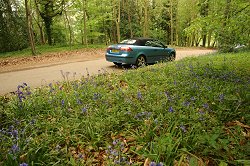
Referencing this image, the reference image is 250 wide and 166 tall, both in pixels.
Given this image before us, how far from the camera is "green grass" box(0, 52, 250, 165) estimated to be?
297 centimetres

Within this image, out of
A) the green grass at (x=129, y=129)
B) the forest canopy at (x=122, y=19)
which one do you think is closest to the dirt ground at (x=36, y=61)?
the forest canopy at (x=122, y=19)

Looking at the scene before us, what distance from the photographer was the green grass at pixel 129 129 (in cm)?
297

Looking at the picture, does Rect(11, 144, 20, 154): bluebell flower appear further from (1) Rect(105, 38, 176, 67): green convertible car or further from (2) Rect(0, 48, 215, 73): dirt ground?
(2) Rect(0, 48, 215, 73): dirt ground

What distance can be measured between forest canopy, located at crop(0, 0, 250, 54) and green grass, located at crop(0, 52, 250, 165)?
→ 11.3ft

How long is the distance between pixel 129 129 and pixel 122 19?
35.9 metres

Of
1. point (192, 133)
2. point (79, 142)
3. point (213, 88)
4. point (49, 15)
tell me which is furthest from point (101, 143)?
point (49, 15)

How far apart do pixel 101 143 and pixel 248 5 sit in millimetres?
7119

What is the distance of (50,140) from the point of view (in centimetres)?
332

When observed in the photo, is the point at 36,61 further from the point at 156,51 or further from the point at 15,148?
the point at 15,148

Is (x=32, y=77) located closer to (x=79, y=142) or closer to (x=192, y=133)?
(x=79, y=142)

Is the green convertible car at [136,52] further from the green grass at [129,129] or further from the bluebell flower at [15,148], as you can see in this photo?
the bluebell flower at [15,148]

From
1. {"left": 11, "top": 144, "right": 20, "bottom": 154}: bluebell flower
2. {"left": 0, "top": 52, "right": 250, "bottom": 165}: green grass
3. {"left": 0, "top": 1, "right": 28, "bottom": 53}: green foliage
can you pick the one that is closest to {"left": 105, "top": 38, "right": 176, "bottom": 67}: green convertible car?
{"left": 0, "top": 52, "right": 250, "bottom": 165}: green grass

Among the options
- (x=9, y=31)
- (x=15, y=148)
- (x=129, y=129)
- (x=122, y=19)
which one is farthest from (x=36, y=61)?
(x=122, y=19)

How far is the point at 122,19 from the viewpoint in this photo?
37.4m
